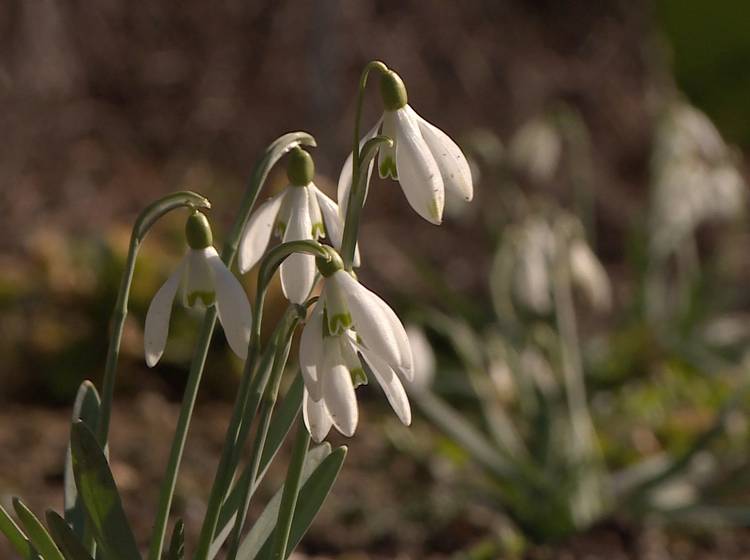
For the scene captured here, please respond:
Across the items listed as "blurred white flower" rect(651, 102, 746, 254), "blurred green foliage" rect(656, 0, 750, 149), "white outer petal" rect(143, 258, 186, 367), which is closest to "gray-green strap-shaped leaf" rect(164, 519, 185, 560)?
"white outer petal" rect(143, 258, 186, 367)

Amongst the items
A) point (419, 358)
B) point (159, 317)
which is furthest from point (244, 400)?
point (419, 358)

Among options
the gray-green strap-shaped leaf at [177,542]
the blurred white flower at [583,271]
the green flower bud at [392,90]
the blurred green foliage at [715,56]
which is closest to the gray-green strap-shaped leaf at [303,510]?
Answer: the gray-green strap-shaped leaf at [177,542]

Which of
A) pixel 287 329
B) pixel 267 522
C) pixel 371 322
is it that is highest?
pixel 371 322

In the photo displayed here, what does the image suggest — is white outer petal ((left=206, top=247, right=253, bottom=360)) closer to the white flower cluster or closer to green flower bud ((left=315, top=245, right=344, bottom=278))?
the white flower cluster

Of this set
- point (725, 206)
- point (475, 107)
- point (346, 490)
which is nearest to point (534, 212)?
point (725, 206)

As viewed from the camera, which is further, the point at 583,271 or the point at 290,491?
the point at 583,271

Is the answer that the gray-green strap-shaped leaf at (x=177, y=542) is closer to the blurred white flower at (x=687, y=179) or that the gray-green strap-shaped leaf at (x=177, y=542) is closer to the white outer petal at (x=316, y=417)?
the white outer petal at (x=316, y=417)

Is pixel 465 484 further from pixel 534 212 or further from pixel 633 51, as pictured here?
pixel 633 51

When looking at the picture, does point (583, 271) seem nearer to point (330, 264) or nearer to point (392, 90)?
point (392, 90)
